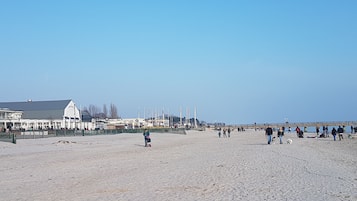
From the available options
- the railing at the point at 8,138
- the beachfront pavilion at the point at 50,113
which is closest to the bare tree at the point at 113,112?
the beachfront pavilion at the point at 50,113

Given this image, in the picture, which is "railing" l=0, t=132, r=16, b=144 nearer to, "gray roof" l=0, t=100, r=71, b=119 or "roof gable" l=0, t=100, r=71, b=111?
"gray roof" l=0, t=100, r=71, b=119

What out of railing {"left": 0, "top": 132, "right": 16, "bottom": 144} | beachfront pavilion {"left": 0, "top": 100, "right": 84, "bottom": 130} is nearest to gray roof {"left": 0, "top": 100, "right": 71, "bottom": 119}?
beachfront pavilion {"left": 0, "top": 100, "right": 84, "bottom": 130}

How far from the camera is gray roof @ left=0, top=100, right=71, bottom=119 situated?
87688mm

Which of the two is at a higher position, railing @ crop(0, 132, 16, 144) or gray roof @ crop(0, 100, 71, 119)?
gray roof @ crop(0, 100, 71, 119)

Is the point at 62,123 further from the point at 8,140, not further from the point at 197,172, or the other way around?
the point at 197,172

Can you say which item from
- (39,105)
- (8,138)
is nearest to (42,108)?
(39,105)

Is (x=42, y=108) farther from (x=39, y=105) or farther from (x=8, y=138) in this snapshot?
(x=8, y=138)

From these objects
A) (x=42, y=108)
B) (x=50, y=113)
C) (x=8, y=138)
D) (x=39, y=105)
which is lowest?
(x=8, y=138)

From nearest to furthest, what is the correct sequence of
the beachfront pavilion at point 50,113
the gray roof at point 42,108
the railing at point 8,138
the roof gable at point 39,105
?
1. the railing at point 8,138
2. the beachfront pavilion at point 50,113
3. the gray roof at point 42,108
4. the roof gable at point 39,105

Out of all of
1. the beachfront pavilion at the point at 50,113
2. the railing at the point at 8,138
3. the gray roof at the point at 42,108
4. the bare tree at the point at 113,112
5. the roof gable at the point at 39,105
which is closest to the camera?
the railing at the point at 8,138

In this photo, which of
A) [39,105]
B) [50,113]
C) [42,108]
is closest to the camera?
[50,113]

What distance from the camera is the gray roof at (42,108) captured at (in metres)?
87.7

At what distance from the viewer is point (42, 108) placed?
297ft

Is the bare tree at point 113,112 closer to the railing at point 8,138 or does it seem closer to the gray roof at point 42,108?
the gray roof at point 42,108
